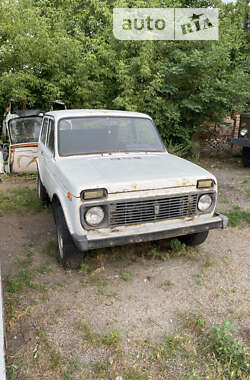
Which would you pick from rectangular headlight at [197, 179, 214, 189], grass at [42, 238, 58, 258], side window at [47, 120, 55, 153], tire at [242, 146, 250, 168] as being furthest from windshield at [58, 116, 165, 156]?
tire at [242, 146, 250, 168]

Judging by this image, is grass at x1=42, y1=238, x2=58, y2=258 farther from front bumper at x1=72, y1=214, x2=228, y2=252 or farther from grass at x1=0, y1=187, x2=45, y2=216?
grass at x1=0, y1=187, x2=45, y2=216

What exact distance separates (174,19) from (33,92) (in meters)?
5.30

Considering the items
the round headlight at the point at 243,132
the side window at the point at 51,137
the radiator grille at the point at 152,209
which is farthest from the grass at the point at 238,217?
the round headlight at the point at 243,132

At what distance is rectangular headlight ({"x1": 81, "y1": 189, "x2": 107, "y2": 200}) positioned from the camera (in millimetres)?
2920

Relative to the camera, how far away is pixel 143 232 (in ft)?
10.2

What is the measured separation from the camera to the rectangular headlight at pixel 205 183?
11.1 feet

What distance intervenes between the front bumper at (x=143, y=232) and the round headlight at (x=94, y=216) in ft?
0.32

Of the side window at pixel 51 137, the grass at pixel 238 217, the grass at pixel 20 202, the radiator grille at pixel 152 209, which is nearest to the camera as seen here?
the radiator grille at pixel 152 209

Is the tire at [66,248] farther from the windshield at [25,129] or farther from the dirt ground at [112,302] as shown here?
the windshield at [25,129]

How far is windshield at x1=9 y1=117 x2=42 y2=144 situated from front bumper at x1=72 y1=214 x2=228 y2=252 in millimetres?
6528

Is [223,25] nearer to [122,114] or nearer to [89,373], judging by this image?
[122,114]

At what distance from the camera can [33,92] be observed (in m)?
10.3

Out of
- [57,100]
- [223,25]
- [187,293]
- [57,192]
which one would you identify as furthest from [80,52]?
[187,293]

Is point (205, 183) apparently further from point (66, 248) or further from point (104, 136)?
point (66, 248)
